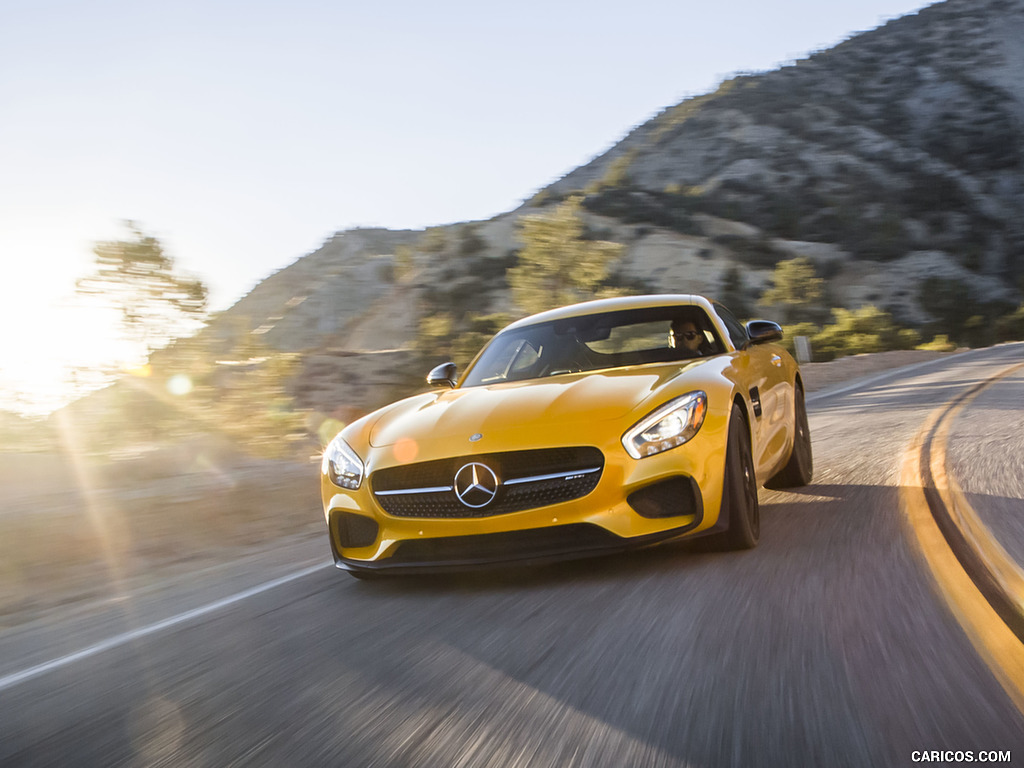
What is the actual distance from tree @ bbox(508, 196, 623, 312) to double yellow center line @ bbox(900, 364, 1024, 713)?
24.1 meters

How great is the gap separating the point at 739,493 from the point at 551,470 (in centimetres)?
98

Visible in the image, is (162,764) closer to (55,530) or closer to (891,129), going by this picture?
(55,530)

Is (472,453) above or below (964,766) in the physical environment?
above

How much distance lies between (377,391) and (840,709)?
2880cm

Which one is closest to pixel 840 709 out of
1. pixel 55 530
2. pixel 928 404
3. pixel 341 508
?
pixel 341 508

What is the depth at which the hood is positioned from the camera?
4.61 metres


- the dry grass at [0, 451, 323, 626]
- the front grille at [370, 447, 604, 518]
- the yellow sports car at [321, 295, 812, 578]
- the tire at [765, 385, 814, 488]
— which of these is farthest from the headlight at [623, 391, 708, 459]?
the dry grass at [0, 451, 323, 626]

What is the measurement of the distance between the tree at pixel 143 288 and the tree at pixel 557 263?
18.5 m

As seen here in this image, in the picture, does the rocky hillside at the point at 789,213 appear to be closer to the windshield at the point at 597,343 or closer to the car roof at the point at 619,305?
the car roof at the point at 619,305

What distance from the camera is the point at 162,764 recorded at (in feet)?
8.86

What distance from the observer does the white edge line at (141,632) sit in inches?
158

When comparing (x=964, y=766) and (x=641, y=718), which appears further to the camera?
(x=641, y=718)

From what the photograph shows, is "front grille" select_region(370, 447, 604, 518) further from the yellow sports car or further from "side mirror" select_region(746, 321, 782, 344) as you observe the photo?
"side mirror" select_region(746, 321, 782, 344)

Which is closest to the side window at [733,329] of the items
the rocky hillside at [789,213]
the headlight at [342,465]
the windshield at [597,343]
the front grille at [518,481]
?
the windshield at [597,343]
